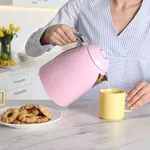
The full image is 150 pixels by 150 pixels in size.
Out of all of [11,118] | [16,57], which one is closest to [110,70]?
[11,118]

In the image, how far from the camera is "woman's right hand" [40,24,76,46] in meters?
1.28

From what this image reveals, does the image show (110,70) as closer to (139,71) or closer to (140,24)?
(139,71)

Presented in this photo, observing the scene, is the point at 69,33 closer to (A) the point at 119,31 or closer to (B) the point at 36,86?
(A) the point at 119,31

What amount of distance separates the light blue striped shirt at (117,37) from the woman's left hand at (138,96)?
314 mm

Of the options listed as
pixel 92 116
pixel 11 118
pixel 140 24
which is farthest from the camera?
pixel 140 24

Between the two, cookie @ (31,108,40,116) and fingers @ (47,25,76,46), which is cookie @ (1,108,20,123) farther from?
fingers @ (47,25,76,46)

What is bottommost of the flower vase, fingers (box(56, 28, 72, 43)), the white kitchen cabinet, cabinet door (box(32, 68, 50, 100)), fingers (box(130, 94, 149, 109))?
cabinet door (box(32, 68, 50, 100))

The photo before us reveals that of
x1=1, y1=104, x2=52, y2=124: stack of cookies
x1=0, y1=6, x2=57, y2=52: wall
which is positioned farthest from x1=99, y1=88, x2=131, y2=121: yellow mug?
x1=0, y1=6, x2=57, y2=52: wall

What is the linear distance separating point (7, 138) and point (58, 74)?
9.7 inches

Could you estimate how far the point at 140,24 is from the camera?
1.63 m

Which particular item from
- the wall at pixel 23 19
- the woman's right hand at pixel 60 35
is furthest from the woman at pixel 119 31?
the wall at pixel 23 19

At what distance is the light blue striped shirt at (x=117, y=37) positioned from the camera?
5.36ft

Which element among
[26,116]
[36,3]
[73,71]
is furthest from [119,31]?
[36,3]

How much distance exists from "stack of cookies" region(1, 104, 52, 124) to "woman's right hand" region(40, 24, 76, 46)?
0.84 ft
